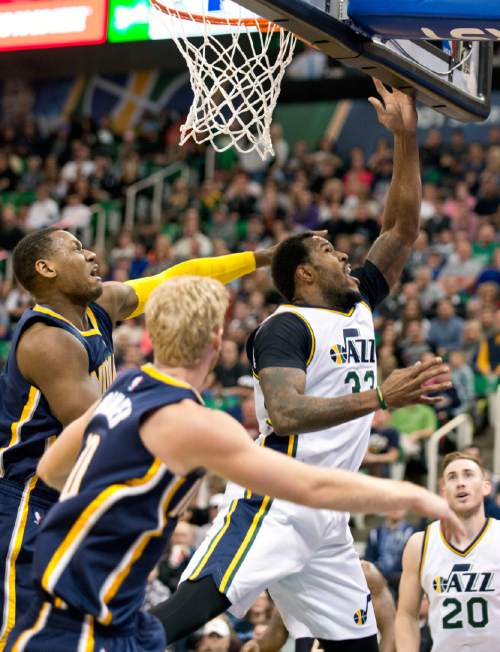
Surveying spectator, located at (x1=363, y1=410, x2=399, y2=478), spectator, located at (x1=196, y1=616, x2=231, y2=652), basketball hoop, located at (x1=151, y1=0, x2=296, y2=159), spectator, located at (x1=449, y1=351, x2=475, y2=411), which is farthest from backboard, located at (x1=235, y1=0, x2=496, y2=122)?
spectator, located at (x1=449, y1=351, x2=475, y2=411)

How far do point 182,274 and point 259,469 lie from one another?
2704mm

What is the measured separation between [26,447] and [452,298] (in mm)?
9141

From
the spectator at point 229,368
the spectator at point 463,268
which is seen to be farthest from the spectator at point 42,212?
the spectator at point 463,268

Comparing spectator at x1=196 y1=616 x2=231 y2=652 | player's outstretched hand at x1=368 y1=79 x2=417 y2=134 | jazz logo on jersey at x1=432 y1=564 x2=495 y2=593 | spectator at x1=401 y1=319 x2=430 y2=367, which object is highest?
player's outstretched hand at x1=368 y1=79 x2=417 y2=134

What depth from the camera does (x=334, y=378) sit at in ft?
16.4

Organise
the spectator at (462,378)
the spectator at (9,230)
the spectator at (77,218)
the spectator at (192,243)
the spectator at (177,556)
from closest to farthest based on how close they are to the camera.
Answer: the spectator at (177,556), the spectator at (462,378), the spectator at (192,243), the spectator at (9,230), the spectator at (77,218)

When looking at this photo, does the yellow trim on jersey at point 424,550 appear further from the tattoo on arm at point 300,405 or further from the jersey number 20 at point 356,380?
the tattoo on arm at point 300,405

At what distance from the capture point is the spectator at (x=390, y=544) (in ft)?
30.0

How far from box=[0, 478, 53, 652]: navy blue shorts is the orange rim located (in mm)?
2612

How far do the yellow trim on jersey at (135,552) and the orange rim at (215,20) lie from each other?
10.1ft

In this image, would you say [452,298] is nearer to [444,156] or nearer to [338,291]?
[444,156]

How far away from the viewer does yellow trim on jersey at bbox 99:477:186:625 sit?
10.7 ft

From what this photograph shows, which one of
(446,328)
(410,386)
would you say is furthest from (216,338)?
(446,328)

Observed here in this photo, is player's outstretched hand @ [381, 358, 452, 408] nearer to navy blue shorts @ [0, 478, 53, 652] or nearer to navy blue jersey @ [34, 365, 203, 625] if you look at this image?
navy blue jersey @ [34, 365, 203, 625]
